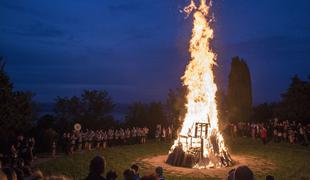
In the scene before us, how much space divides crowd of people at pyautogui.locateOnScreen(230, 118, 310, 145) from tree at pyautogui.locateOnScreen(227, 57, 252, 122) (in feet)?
48.9

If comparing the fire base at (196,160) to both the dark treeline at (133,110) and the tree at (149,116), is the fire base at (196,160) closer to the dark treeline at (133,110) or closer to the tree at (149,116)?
the dark treeline at (133,110)

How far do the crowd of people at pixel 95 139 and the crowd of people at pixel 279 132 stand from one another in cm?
1013

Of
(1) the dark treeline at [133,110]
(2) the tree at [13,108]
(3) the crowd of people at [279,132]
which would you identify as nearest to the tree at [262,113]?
(1) the dark treeline at [133,110]

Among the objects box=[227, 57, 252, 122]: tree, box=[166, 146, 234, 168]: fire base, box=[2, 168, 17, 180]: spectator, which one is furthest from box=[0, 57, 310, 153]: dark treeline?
box=[2, 168, 17, 180]: spectator

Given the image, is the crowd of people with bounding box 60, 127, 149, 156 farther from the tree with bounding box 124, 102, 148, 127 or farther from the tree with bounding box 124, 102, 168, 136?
the tree with bounding box 124, 102, 148, 127

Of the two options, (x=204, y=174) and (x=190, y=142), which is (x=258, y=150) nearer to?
(x=190, y=142)

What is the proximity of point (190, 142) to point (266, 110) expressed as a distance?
27.0 m

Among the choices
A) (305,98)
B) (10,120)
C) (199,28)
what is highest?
(199,28)

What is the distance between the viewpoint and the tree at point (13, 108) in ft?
76.7

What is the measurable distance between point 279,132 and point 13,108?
2213cm

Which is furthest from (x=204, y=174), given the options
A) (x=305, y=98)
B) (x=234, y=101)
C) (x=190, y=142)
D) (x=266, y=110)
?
(x=234, y=101)

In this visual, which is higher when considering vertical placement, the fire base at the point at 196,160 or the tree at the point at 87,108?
the tree at the point at 87,108

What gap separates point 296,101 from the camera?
1478 inches

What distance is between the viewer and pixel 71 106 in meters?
42.4
